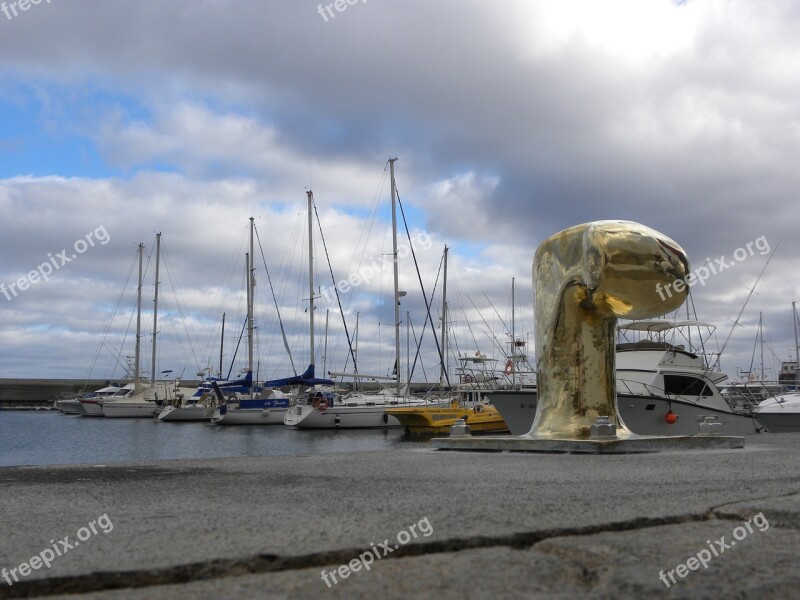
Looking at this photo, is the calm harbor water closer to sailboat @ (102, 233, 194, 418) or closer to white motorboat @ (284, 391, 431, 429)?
white motorboat @ (284, 391, 431, 429)

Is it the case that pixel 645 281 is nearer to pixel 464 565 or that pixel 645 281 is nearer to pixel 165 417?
pixel 464 565

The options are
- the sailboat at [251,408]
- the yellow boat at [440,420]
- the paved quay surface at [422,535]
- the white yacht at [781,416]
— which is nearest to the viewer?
the paved quay surface at [422,535]

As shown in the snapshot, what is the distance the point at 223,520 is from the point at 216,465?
436cm

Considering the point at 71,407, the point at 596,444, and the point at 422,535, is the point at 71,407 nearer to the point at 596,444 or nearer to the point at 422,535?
the point at 596,444

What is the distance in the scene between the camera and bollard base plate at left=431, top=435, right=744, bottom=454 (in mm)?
8758

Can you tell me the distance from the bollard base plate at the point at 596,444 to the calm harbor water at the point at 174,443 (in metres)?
16.7

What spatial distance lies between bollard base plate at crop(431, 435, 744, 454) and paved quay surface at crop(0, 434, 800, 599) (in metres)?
2.71

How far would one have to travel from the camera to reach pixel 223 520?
387 centimetres

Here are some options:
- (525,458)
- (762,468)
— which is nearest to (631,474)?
(762,468)

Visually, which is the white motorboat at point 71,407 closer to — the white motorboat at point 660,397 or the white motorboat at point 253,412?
the white motorboat at point 253,412
